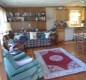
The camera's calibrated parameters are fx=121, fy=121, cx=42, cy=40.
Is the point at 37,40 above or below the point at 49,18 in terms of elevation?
below

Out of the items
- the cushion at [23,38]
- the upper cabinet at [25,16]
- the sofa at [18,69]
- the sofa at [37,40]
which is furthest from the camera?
the upper cabinet at [25,16]

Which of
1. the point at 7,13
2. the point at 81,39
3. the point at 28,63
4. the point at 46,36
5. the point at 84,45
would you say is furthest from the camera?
the point at 7,13

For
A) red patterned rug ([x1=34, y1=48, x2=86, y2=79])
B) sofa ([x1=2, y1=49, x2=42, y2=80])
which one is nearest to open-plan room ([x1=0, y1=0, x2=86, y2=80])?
red patterned rug ([x1=34, y1=48, x2=86, y2=79])

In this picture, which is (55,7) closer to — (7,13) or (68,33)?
(68,33)

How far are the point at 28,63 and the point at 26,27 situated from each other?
5.38 meters

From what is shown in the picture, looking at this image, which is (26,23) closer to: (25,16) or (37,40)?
(25,16)

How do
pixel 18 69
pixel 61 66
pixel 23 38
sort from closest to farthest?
pixel 18 69, pixel 61 66, pixel 23 38

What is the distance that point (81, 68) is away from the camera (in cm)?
384

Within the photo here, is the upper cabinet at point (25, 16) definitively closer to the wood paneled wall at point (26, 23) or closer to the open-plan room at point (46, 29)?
→ the open-plan room at point (46, 29)

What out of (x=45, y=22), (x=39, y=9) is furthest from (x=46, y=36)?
(x=39, y=9)

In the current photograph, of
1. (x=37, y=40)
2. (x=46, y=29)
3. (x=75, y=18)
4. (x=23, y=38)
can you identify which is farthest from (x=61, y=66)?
(x=75, y=18)

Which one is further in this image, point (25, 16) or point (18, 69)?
point (25, 16)

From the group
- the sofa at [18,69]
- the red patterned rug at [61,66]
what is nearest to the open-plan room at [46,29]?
the red patterned rug at [61,66]

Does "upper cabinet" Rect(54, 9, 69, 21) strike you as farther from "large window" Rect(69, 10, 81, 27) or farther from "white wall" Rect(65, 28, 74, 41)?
"white wall" Rect(65, 28, 74, 41)
